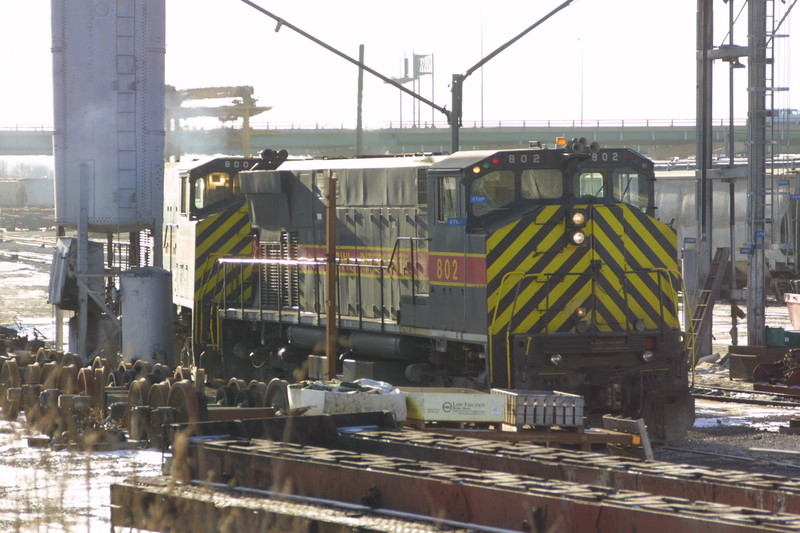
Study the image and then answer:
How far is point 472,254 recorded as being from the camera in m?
13.9

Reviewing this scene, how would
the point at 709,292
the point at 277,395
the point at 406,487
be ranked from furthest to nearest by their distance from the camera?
the point at 709,292, the point at 277,395, the point at 406,487

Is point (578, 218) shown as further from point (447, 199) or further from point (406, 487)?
point (406, 487)

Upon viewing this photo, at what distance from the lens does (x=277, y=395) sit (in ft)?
46.4

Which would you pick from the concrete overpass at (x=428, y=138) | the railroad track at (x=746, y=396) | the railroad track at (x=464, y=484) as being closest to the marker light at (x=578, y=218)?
the railroad track at (x=746, y=396)

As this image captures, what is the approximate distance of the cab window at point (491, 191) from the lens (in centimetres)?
1394

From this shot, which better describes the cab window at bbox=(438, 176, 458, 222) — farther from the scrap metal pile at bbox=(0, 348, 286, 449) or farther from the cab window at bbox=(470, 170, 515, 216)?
the scrap metal pile at bbox=(0, 348, 286, 449)

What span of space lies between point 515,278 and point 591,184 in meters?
1.51

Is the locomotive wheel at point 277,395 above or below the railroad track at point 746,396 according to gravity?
above

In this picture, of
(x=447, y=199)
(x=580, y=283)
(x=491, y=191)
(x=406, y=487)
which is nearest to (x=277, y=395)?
(x=447, y=199)

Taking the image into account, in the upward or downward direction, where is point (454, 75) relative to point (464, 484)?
upward

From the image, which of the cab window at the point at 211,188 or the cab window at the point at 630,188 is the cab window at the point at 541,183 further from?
the cab window at the point at 211,188

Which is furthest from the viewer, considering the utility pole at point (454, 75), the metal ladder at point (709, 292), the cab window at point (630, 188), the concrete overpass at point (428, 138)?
the concrete overpass at point (428, 138)

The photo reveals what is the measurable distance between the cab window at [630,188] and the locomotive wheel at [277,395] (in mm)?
4285

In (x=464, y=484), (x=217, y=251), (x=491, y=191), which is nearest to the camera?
(x=464, y=484)
